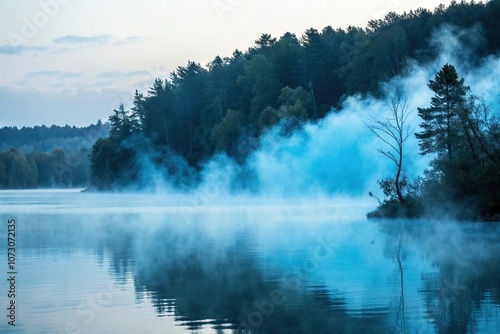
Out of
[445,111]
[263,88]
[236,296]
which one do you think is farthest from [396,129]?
[263,88]

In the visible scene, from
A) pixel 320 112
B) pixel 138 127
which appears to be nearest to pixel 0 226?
pixel 320 112

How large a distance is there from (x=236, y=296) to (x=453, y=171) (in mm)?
27094

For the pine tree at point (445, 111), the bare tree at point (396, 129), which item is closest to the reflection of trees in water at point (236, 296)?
the bare tree at point (396, 129)

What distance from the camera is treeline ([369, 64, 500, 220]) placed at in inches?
1681

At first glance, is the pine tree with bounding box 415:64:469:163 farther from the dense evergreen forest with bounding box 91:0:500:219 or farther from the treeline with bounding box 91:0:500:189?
the treeline with bounding box 91:0:500:189

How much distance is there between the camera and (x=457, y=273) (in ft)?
73.4

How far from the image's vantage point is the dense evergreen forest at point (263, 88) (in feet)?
293

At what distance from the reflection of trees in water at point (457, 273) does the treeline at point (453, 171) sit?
13.2ft

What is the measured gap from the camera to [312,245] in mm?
31281

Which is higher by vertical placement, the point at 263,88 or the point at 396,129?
the point at 263,88

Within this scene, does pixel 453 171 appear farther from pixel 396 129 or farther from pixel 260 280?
pixel 260 280

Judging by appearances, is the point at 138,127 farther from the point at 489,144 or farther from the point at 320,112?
the point at 489,144

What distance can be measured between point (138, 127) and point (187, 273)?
103805 millimetres

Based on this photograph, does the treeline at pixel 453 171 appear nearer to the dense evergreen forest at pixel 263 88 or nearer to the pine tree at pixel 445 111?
the pine tree at pixel 445 111
